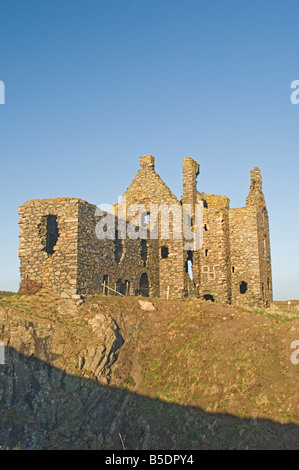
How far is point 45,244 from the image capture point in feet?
82.2

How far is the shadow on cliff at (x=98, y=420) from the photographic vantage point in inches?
623

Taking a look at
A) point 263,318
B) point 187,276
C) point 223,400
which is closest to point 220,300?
point 187,276

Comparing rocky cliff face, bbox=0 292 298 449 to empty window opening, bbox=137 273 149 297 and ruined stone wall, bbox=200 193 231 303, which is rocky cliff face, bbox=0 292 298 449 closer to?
empty window opening, bbox=137 273 149 297

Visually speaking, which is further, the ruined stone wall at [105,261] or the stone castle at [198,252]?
the stone castle at [198,252]

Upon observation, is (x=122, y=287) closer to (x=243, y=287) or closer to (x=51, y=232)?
(x=51, y=232)

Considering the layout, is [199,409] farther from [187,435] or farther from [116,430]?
[116,430]

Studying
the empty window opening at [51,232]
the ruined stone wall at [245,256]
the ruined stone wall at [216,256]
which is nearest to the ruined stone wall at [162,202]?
the ruined stone wall at [216,256]

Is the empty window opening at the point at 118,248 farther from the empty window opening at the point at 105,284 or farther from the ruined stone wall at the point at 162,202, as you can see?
the ruined stone wall at the point at 162,202

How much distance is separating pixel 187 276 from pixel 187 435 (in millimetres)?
17748

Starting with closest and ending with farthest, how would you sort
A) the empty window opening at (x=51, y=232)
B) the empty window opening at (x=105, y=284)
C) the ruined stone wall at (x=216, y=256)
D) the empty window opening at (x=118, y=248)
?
the empty window opening at (x=105, y=284) < the empty window opening at (x=51, y=232) < the empty window opening at (x=118, y=248) < the ruined stone wall at (x=216, y=256)

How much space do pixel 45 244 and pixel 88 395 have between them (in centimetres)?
951

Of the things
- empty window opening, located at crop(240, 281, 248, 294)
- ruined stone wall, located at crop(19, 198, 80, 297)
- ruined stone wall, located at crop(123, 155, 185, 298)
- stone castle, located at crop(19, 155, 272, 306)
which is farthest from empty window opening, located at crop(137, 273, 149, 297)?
ruined stone wall, located at crop(19, 198, 80, 297)

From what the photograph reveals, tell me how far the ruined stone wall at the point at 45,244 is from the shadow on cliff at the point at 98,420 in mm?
5724

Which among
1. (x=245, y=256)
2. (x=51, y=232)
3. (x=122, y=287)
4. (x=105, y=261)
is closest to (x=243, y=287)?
(x=245, y=256)
